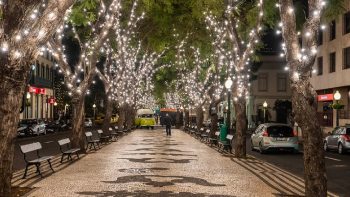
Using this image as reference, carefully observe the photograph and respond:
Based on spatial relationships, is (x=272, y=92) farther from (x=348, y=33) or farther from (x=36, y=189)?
(x=36, y=189)

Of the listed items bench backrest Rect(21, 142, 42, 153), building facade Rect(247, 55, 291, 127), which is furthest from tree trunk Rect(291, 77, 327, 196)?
building facade Rect(247, 55, 291, 127)

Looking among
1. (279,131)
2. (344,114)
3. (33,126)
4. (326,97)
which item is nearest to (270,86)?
(326,97)

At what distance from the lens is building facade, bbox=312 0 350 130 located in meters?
39.3

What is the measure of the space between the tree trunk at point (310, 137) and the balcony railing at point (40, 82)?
4804 cm

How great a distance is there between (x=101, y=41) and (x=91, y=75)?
1.72m

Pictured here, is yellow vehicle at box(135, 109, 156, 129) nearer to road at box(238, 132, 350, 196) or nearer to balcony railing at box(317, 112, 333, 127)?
→ balcony railing at box(317, 112, 333, 127)

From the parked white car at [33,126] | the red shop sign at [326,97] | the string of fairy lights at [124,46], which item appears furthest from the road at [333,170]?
the parked white car at [33,126]

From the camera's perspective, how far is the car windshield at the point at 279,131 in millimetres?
23844

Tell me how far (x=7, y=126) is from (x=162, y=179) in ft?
14.6

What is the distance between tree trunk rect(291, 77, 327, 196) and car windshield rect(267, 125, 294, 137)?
13403mm

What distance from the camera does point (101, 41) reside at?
69.7 feet

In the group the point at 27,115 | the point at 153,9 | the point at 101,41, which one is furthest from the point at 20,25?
the point at 27,115

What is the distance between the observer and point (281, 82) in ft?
214

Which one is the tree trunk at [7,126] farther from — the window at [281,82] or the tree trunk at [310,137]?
the window at [281,82]
